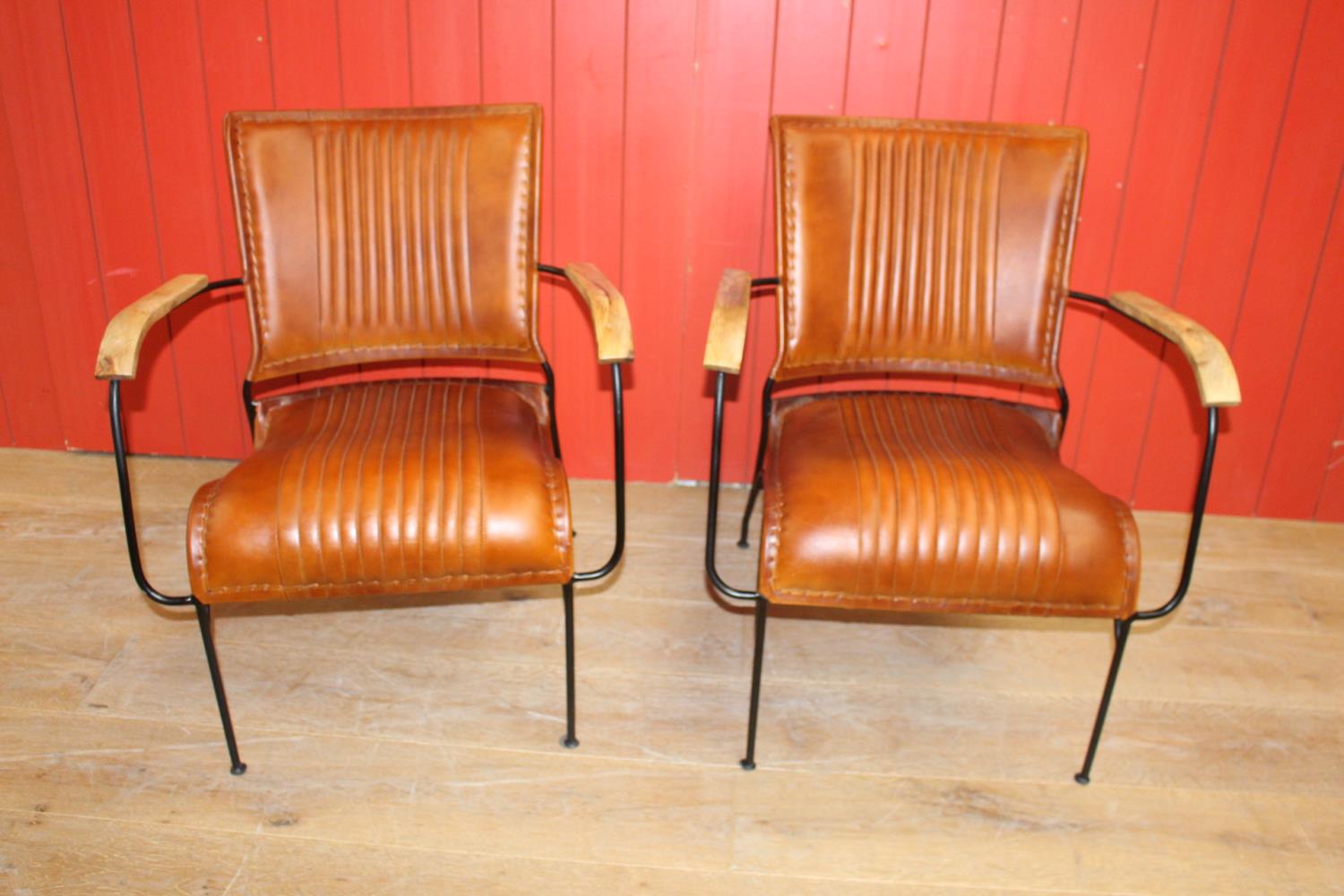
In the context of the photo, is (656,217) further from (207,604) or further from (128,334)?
(207,604)

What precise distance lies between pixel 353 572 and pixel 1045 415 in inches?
43.9

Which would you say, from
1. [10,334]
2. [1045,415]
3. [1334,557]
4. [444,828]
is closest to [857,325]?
[1045,415]

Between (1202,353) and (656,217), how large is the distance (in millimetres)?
1124

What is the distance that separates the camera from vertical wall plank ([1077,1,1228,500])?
2068mm

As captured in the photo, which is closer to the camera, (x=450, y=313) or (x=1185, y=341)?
(x=1185, y=341)

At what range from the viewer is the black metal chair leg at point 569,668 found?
157 cm

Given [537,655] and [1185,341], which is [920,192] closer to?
[1185,341]

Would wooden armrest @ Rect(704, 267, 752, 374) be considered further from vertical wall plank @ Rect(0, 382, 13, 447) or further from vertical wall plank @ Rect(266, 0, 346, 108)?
vertical wall plank @ Rect(0, 382, 13, 447)

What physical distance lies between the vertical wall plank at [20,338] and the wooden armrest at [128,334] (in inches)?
37.4

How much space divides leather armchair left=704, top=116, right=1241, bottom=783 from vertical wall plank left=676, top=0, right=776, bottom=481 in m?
0.45

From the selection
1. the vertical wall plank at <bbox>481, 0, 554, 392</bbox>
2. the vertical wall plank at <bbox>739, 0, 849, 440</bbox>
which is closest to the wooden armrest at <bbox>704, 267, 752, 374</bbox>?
the vertical wall plank at <bbox>739, 0, 849, 440</bbox>

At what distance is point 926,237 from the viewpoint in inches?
69.8

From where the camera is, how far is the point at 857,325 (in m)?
1.80

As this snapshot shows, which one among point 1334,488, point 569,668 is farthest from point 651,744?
point 1334,488
